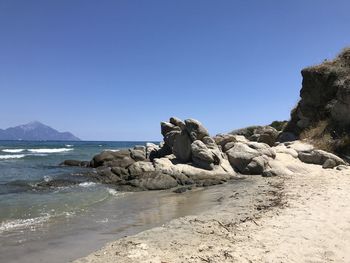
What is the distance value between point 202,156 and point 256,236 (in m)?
14.1

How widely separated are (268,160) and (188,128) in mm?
5743

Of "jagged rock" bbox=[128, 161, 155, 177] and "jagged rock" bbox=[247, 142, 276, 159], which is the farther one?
"jagged rock" bbox=[247, 142, 276, 159]

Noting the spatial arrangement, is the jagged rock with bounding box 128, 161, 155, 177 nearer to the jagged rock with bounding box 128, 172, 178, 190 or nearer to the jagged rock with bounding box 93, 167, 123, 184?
the jagged rock with bounding box 93, 167, 123, 184

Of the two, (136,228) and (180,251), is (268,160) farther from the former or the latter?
(180,251)

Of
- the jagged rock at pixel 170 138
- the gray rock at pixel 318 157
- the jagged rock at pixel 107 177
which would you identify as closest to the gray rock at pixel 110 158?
the jagged rock at pixel 170 138

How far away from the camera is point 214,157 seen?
2328cm

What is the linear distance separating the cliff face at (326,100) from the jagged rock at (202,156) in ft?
27.7

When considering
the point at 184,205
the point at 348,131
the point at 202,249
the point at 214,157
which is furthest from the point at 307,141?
the point at 202,249

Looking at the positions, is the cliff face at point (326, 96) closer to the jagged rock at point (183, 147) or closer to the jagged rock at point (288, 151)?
the jagged rock at point (288, 151)

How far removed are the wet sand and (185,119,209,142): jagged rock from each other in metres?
6.23

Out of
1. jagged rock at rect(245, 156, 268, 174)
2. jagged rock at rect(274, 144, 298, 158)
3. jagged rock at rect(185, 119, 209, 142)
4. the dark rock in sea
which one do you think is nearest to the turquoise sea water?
the dark rock in sea

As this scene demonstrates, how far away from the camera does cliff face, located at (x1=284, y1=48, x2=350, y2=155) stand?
86.1 feet

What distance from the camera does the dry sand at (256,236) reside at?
24.9ft

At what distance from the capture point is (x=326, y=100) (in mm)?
29375
